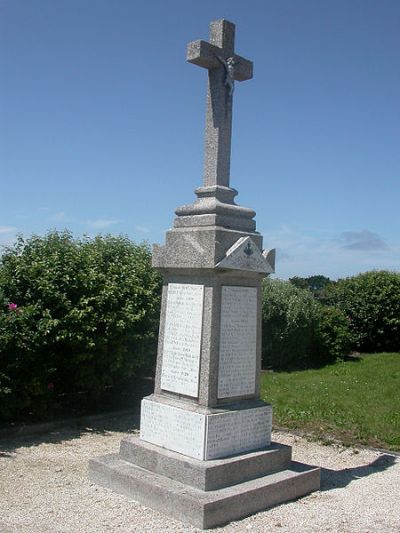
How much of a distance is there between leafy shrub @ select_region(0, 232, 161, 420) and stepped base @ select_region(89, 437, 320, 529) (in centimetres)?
260

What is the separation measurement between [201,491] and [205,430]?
538 mm

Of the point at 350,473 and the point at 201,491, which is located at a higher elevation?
the point at 201,491

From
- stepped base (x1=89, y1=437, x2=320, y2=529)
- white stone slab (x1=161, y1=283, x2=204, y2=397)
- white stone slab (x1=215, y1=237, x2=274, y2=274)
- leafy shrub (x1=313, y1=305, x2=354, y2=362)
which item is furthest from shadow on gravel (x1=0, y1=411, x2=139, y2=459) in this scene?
leafy shrub (x1=313, y1=305, x2=354, y2=362)

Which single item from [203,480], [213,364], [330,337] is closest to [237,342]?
[213,364]

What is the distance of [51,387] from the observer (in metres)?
8.70

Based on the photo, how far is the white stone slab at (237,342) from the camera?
5.85 meters

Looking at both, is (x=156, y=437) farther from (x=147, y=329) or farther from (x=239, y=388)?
(x=147, y=329)

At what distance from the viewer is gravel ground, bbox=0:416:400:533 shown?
507 cm

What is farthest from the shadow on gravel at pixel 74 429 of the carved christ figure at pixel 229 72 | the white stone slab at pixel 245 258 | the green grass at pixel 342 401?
the carved christ figure at pixel 229 72

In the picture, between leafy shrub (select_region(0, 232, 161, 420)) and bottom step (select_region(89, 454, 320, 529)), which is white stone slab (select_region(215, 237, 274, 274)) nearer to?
bottom step (select_region(89, 454, 320, 529))

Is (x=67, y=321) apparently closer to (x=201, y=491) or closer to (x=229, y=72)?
(x=201, y=491)

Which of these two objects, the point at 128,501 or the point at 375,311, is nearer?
the point at 128,501

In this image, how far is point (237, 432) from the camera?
19.2 ft

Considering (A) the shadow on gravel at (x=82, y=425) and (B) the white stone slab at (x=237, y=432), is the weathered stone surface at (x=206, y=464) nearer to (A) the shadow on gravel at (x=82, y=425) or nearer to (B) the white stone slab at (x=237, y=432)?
(B) the white stone slab at (x=237, y=432)
